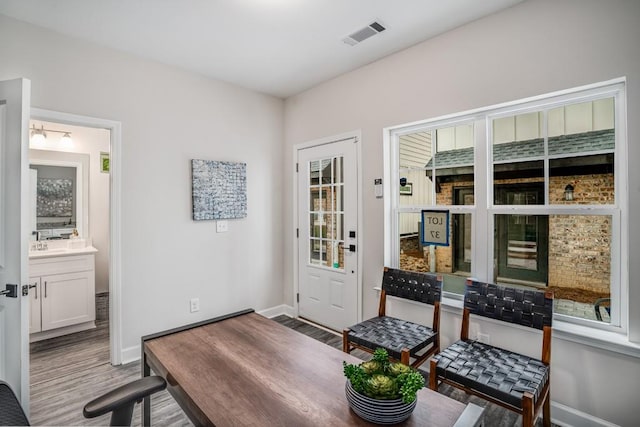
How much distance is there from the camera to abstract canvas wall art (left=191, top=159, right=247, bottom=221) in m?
3.29

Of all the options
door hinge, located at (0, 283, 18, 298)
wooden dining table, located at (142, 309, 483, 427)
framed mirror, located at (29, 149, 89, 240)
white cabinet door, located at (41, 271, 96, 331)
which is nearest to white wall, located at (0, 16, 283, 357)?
door hinge, located at (0, 283, 18, 298)

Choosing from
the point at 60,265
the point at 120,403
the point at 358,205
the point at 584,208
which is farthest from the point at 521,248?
the point at 60,265

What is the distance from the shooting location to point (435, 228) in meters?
2.78

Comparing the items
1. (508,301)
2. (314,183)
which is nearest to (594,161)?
(508,301)

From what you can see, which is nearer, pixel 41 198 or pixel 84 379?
pixel 84 379

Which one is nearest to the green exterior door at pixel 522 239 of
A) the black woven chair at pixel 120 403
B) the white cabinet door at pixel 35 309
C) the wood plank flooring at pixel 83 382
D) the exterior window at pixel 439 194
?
the exterior window at pixel 439 194

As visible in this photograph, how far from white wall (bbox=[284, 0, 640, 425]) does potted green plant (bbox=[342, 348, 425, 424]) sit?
1467 mm

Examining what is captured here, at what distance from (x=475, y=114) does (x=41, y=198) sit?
490cm

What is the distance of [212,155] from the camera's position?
135 inches

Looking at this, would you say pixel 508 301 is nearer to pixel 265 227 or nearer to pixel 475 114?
pixel 475 114

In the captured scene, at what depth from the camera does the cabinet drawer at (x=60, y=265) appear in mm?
3250

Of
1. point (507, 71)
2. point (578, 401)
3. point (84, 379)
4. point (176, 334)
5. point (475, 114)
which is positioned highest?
point (507, 71)

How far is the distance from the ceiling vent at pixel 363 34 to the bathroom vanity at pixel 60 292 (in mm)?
3511

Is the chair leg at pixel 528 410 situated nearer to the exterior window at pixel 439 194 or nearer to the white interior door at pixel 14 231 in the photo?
the exterior window at pixel 439 194
